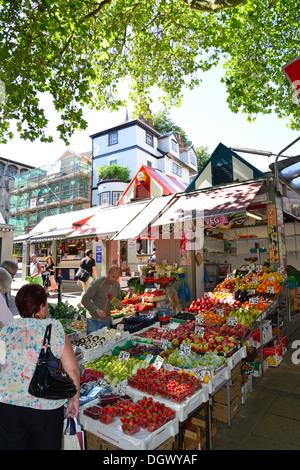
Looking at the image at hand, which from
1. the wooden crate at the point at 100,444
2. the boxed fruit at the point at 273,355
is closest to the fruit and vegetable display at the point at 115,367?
the wooden crate at the point at 100,444

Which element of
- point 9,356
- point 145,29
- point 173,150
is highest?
point 173,150

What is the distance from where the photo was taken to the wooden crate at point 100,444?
2557 mm

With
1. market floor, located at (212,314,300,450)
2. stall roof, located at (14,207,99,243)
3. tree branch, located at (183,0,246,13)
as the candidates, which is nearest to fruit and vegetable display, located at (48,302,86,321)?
market floor, located at (212,314,300,450)

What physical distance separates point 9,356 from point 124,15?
9.35m

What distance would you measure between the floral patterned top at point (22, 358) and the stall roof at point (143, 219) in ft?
20.0

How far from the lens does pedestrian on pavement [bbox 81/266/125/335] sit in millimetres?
5246

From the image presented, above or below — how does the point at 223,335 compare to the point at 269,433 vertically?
above

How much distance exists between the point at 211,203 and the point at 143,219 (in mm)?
2448

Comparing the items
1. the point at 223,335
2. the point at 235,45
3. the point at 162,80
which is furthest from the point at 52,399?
the point at 235,45

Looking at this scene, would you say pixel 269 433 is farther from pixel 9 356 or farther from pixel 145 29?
pixel 145 29

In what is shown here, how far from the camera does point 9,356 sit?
2158 millimetres

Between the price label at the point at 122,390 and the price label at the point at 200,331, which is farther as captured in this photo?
the price label at the point at 200,331

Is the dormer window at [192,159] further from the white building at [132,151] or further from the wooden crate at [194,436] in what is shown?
the wooden crate at [194,436]

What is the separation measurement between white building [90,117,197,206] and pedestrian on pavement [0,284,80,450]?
809 inches
